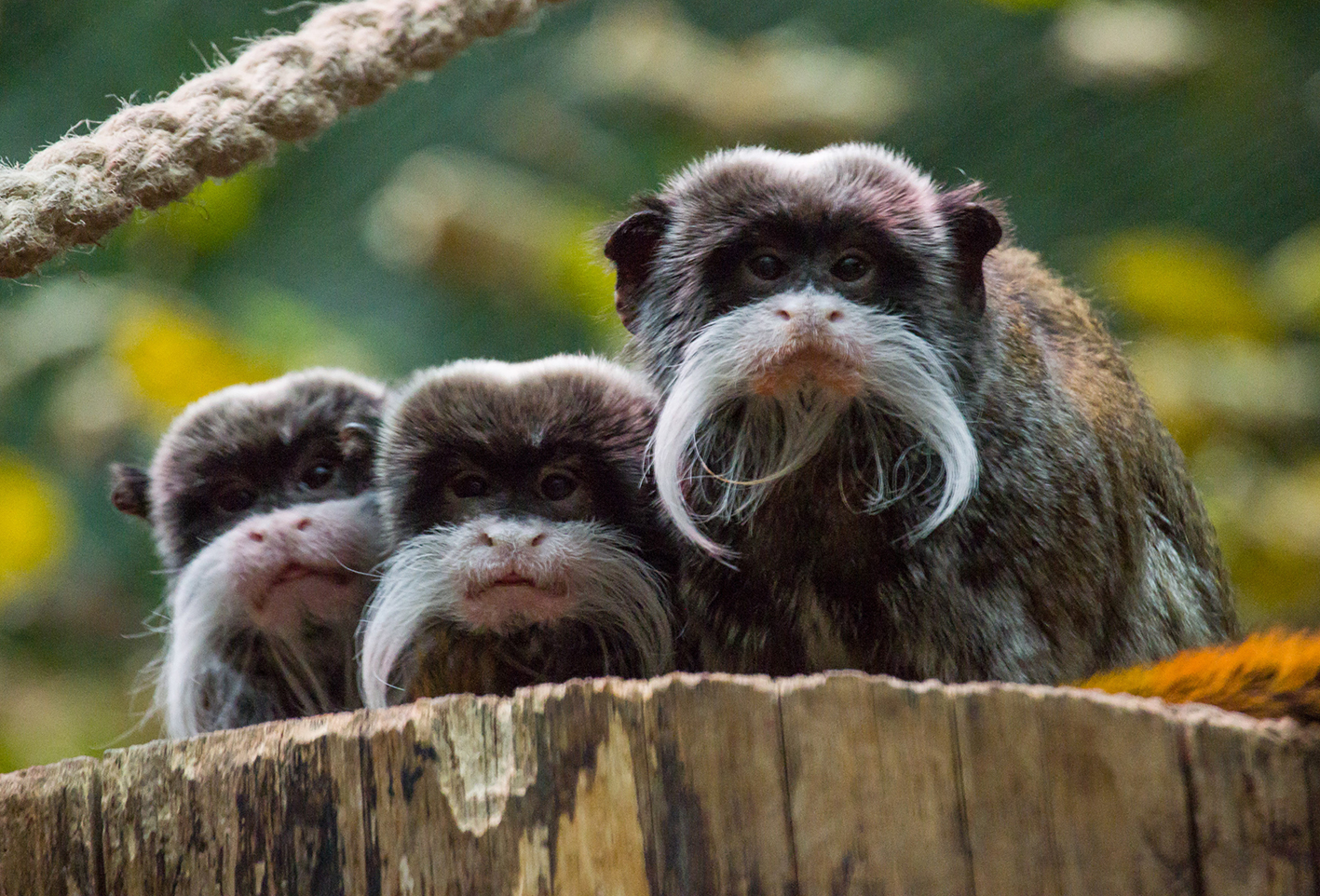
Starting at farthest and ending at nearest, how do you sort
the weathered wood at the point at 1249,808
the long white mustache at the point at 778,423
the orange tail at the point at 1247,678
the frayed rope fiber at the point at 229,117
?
the long white mustache at the point at 778,423
the frayed rope fiber at the point at 229,117
the orange tail at the point at 1247,678
the weathered wood at the point at 1249,808

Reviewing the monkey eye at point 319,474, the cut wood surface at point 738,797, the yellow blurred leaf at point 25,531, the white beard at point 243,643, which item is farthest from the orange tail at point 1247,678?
the yellow blurred leaf at point 25,531

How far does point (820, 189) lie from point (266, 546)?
1190 mm

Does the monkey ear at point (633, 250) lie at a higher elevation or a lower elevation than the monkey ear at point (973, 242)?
higher

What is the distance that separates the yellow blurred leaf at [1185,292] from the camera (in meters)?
4.83

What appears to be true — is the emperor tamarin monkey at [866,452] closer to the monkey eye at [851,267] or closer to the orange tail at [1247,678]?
the monkey eye at [851,267]

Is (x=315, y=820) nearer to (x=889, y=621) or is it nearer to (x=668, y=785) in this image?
(x=668, y=785)

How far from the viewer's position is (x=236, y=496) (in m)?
2.94

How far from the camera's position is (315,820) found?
165 cm

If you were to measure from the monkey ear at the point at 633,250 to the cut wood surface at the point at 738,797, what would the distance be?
111 centimetres

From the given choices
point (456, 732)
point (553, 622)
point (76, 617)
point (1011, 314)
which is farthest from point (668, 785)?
point (76, 617)

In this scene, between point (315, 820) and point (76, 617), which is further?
point (76, 617)

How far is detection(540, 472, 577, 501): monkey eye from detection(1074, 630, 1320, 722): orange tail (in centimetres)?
107

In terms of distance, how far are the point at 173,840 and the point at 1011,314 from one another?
1.66 metres

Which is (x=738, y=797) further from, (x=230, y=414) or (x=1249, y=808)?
(x=230, y=414)
